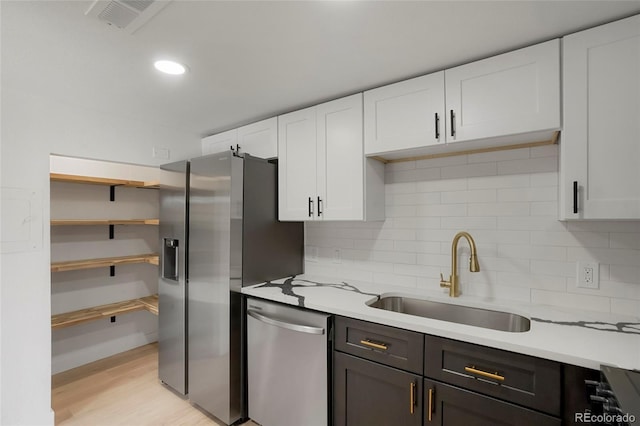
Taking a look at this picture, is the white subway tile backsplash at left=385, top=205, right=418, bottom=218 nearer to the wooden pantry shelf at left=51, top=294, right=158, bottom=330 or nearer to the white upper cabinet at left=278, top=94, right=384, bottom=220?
the white upper cabinet at left=278, top=94, right=384, bottom=220

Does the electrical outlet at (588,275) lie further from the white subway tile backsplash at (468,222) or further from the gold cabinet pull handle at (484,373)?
the gold cabinet pull handle at (484,373)

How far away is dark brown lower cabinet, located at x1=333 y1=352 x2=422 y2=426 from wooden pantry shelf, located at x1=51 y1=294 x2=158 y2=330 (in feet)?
6.79

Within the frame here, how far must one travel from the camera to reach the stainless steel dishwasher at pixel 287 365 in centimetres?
182

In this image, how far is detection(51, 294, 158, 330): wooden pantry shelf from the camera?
2686 mm

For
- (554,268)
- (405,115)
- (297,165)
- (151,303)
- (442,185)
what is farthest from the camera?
(151,303)

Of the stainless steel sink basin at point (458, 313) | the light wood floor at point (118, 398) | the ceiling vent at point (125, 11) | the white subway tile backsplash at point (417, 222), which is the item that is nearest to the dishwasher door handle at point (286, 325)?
the stainless steel sink basin at point (458, 313)

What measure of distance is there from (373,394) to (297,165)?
5.17 ft

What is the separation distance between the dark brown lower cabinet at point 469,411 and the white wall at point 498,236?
2.50 feet

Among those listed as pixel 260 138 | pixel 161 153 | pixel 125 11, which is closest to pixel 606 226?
pixel 260 138

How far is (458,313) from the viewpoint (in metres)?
1.93

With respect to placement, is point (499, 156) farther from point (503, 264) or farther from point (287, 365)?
point (287, 365)

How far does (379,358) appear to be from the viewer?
163 centimetres

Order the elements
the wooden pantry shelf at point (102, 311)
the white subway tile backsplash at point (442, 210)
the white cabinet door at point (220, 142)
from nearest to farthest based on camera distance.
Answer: the white subway tile backsplash at point (442, 210), the wooden pantry shelf at point (102, 311), the white cabinet door at point (220, 142)

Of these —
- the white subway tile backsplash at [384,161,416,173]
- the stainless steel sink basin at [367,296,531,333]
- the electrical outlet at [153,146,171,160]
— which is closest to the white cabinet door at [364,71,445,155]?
the white subway tile backsplash at [384,161,416,173]
